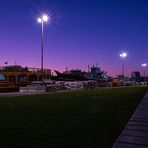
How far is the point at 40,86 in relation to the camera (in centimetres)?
5006

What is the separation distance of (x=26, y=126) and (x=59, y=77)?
260 ft

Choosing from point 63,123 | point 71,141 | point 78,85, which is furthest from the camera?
point 78,85

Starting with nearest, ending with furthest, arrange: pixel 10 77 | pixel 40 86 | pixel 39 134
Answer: pixel 39 134 < pixel 40 86 < pixel 10 77

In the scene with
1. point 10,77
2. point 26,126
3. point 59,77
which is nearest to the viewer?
point 26,126

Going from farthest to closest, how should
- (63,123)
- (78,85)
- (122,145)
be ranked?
1. (78,85)
2. (63,123)
3. (122,145)

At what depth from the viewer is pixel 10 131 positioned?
364 inches

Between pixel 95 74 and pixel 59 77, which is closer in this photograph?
pixel 59 77

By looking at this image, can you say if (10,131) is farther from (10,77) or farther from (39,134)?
(10,77)

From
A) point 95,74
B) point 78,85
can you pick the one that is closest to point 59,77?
point 78,85

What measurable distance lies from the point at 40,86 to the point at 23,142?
42627 mm

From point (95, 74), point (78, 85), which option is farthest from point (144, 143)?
point (95, 74)

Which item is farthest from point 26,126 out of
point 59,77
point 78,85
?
point 59,77

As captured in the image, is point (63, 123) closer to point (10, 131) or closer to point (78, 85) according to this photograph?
A: point (10, 131)

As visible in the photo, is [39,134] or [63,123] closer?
[39,134]
